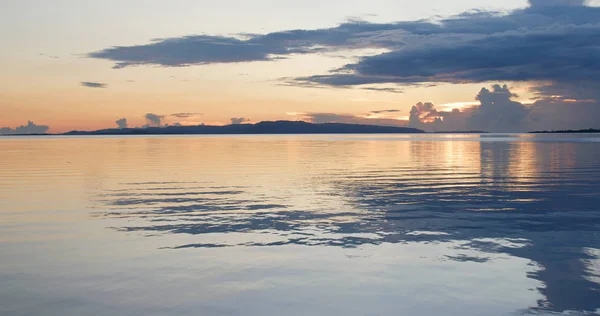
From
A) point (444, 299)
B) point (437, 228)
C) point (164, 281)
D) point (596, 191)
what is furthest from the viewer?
point (596, 191)

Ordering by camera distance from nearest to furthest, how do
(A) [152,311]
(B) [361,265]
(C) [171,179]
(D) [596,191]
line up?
1. (A) [152,311]
2. (B) [361,265]
3. (D) [596,191]
4. (C) [171,179]

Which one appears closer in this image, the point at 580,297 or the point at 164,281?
the point at 580,297

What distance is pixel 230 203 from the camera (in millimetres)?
23953

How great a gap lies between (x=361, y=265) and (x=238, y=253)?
3.56 metres

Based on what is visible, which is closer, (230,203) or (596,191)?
(230,203)

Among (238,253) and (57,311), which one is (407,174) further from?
(57,311)

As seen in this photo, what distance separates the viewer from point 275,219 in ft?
65.2

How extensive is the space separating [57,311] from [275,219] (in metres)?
10.3

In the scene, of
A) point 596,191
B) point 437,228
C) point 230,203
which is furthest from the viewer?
point 596,191

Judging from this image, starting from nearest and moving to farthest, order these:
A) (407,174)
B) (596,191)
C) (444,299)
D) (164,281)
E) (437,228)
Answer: (444,299) → (164,281) → (437,228) → (596,191) → (407,174)

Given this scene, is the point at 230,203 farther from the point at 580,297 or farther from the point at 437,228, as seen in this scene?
the point at 580,297

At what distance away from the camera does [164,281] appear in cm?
1209

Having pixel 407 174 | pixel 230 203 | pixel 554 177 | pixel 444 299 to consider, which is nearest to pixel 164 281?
pixel 444 299

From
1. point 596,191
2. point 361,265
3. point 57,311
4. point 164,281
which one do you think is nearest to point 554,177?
point 596,191
